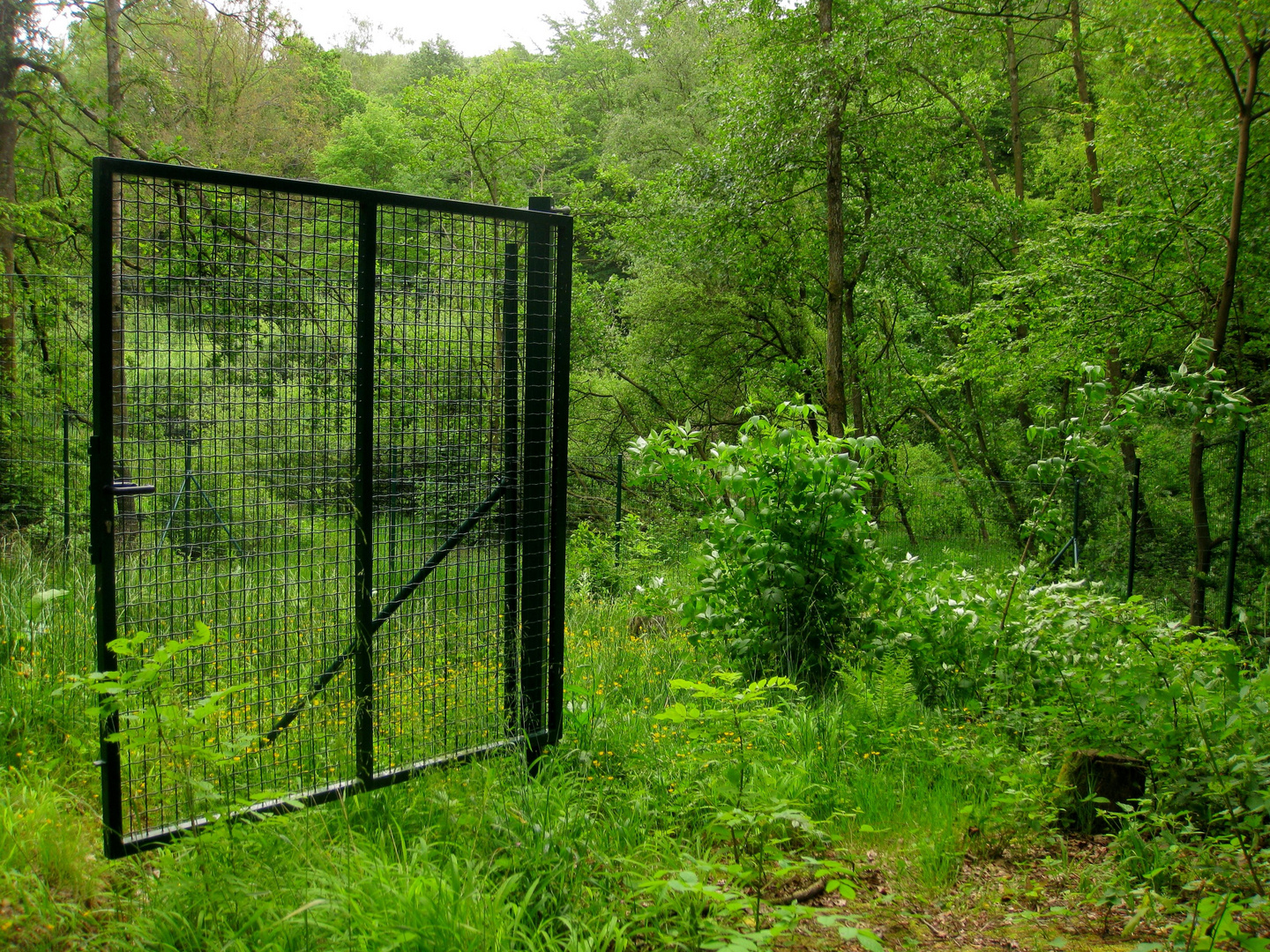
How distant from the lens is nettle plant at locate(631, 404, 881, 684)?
186 inches

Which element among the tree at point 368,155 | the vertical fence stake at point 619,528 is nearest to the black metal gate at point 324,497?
the vertical fence stake at point 619,528

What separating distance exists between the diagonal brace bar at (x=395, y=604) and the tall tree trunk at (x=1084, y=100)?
11.1 meters

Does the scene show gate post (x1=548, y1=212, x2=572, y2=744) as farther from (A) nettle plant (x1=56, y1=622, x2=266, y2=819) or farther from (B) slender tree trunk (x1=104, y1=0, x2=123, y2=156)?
(B) slender tree trunk (x1=104, y1=0, x2=123, y2=156)

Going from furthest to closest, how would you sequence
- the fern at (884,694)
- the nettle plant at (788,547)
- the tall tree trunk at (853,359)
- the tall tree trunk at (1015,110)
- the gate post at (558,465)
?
the tall tree trunk at (1015,110) < the tall tree trunk at (853,359) < the nettle plant at (788,547) < the fern at (884,694) < the gate post at (558,465)

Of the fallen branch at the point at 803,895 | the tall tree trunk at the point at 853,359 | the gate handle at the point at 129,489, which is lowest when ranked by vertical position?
the fallen branch at the point at 803,895

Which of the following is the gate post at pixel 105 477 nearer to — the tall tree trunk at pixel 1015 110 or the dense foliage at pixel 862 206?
the dense foliage at pixel 862 206

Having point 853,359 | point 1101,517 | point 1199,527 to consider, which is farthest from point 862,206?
point 1199,527

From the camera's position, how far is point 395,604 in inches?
123

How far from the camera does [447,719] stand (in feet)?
11.1

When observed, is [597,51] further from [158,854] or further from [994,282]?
[158,854]

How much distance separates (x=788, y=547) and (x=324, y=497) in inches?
105

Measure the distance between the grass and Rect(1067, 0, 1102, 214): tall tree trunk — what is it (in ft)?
Result: 35.2

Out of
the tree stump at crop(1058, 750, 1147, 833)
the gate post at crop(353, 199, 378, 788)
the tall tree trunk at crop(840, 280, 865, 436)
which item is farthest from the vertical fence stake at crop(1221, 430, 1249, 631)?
the gate post at crop(353, 199, 378, 788)

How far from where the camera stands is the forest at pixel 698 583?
2.53 meters
